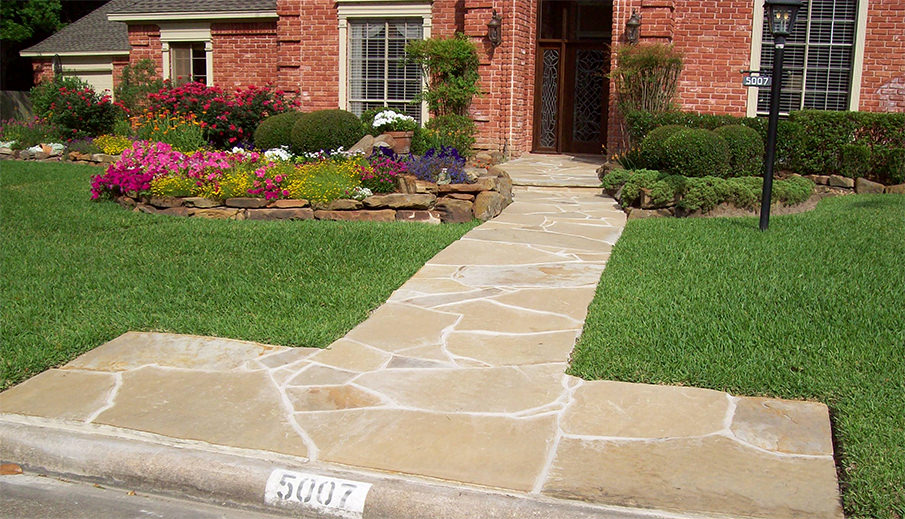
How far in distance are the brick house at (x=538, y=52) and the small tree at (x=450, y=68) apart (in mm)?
232

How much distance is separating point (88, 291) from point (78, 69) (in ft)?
67.5

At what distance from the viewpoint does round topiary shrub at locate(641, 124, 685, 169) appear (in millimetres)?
11262

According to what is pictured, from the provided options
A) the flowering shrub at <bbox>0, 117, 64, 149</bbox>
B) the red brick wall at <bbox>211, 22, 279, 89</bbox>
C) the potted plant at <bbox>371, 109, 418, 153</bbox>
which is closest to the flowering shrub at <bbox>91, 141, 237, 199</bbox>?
the potted plant at <bbox>371, 109, 418, 153</bbox>

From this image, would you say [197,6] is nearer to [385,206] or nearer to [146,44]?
[146,44]

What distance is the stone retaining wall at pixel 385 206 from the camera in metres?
10.3

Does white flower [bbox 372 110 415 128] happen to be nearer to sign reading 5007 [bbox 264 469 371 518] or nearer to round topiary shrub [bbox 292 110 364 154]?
round topiary shrub [bbox 292 110 364 154]

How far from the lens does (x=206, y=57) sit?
64.3 ft

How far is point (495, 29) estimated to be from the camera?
1510 cm

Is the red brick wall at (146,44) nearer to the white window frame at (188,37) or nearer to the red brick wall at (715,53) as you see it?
the white window frame at (188,37)

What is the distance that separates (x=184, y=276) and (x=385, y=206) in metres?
3.41

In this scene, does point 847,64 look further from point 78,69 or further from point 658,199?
point 78,69

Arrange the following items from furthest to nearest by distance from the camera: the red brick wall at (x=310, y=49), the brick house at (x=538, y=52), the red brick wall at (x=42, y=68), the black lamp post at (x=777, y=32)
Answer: the red brick wall at (x=42, y=68), the red brick wall at (x=310, y=49), the brick house at (x=538, y=52), the black lamp post at (x=777, y=32)

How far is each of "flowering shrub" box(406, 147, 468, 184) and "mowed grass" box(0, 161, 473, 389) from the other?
90cm

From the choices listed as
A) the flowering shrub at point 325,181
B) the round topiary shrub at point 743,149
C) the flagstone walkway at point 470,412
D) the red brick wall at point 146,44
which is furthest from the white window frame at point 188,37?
the flagstone walkway at point 470,412
